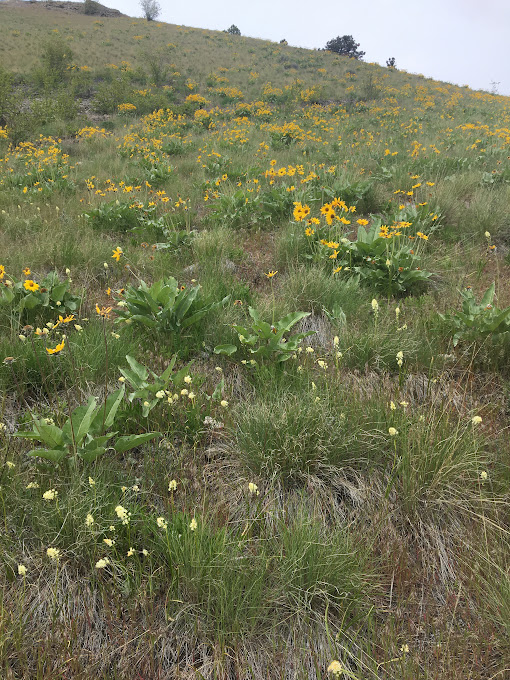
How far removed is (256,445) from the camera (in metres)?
1.79

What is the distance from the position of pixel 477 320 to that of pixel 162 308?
6.76 ft

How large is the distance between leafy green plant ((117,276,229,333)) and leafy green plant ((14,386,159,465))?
0.85 meters

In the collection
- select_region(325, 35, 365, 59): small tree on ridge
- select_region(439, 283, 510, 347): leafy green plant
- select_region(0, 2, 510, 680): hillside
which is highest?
select_region(325, 35, 365, 59): small tree on ridge

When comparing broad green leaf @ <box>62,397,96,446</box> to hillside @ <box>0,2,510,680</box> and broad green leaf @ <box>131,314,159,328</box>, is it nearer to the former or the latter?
hillside @ <box>0,2,510,680</box>

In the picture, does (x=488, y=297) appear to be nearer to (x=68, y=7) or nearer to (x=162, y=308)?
(x=162, y=308)

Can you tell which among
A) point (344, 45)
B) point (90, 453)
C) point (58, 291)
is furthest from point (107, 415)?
point (344, 45)

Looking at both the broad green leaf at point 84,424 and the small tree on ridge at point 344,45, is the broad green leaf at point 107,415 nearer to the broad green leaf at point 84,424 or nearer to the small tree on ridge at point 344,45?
the broad green leaf at point 84,424

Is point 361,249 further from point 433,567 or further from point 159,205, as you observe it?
point 159,205

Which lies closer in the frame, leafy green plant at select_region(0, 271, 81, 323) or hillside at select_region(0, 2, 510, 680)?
hillside at select_region(0, 2, 510, 680)

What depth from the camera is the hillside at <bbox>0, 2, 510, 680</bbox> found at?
1265 millimetres

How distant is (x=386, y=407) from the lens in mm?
1956

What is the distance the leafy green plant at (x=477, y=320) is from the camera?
2328 mm

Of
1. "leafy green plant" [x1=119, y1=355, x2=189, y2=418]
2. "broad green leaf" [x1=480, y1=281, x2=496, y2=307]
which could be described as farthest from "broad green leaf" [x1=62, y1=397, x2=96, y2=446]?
"broad green leaf" [x1=480, y1=281, x2=496, y2=307]

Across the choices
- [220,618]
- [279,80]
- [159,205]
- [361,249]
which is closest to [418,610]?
[220,618]
